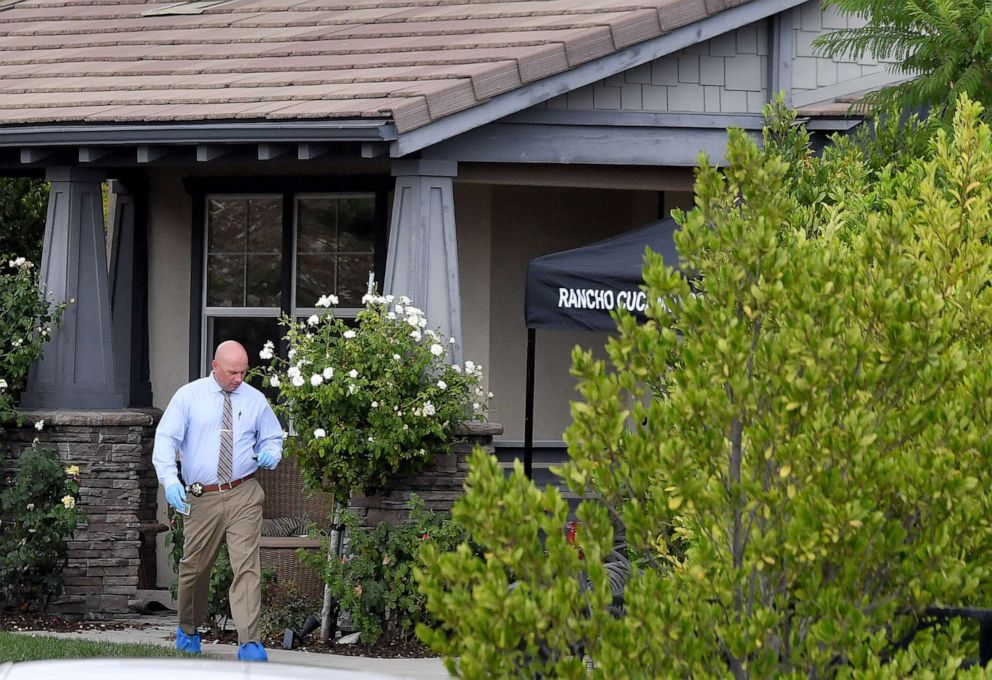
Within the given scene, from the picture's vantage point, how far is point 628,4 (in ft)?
35.2

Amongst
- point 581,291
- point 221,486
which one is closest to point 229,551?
point 221,486

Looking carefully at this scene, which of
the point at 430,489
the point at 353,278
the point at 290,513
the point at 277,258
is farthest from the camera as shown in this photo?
the point at 277,258

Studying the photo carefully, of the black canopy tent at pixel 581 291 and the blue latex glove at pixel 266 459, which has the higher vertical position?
the black canopy tent at pixel 581 291

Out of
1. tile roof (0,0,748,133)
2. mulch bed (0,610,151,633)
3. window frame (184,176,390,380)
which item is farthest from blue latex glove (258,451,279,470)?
window frame (184,176,390,380)

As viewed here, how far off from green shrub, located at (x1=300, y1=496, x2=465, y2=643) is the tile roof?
242 cm

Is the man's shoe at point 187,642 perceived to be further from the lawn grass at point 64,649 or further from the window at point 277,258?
the window at point 277,258

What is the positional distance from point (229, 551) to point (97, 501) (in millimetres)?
1848

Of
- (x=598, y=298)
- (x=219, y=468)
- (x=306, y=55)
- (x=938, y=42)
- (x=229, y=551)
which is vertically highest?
(x=306, y=55)

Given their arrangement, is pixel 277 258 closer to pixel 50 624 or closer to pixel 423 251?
pixel 423 251

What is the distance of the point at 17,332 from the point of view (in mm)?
10375

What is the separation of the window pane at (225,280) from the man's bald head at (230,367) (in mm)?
3240

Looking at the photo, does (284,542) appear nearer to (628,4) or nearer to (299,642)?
(299,642)

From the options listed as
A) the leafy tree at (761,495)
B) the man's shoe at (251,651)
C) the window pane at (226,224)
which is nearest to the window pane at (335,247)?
the window pane at (226,224)

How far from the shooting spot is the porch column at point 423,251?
10008 millimetres
